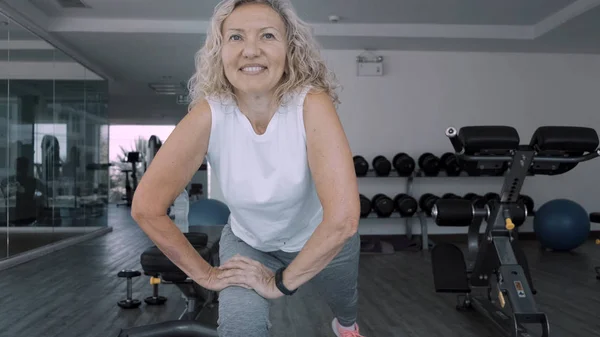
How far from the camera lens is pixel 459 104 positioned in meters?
5.33

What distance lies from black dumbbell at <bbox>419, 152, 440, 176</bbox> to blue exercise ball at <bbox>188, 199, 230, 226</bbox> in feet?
7.32

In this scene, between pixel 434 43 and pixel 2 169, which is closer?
pixel 2 169

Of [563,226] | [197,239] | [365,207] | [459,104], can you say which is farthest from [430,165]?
[197,239]

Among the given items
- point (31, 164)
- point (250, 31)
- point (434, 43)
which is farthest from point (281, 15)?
point (434, 43)

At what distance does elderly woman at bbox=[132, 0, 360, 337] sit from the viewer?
0.92m

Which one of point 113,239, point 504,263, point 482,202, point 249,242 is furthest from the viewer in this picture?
point 113,239

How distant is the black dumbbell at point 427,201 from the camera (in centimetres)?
475

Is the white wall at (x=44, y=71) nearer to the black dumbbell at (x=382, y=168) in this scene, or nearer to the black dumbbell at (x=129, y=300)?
the black dumbbell at (x=129, y=300)

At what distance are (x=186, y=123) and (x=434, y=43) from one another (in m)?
4.47

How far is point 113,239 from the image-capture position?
18.0 ft

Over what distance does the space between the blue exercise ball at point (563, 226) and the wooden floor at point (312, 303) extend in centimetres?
30

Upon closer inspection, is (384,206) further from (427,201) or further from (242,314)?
(242,314)

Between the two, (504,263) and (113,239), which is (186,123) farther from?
(113,239)

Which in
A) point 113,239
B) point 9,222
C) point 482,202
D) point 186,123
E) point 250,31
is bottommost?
point 113,239
